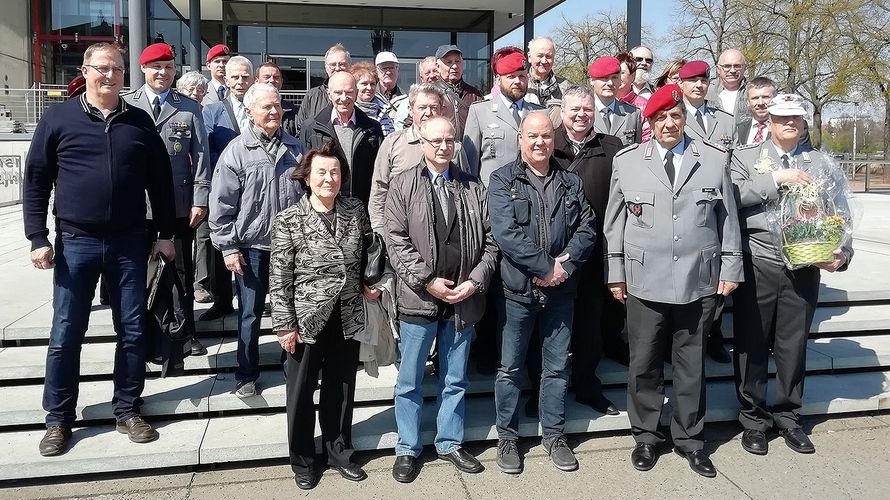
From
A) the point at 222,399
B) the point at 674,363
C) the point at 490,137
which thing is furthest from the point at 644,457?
the point at 222,399

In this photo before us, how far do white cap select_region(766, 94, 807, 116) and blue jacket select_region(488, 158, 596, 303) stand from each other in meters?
1.30

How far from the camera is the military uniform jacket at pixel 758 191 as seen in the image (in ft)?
13.5

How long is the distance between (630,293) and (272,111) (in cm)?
254

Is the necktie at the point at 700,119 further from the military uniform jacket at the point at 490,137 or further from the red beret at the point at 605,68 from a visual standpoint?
the military uniform jacket at the point at 490,137

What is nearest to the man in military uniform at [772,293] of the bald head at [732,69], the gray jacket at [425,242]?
the bald head at [732,69]

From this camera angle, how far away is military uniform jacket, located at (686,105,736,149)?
505 centimetres

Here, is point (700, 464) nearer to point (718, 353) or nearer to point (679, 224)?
point (679, 224)

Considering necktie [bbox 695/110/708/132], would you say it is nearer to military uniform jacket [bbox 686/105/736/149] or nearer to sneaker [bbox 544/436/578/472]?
military uniform jacket [bbox 686/105/736/149]

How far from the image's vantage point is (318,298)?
11.8ft

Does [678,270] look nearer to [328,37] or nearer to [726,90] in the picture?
[726,90]

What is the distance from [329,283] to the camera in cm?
362

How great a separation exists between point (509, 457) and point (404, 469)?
64 cm

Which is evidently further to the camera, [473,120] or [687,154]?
[473,120]

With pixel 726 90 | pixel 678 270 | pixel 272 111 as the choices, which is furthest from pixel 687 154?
pixel 272 111
